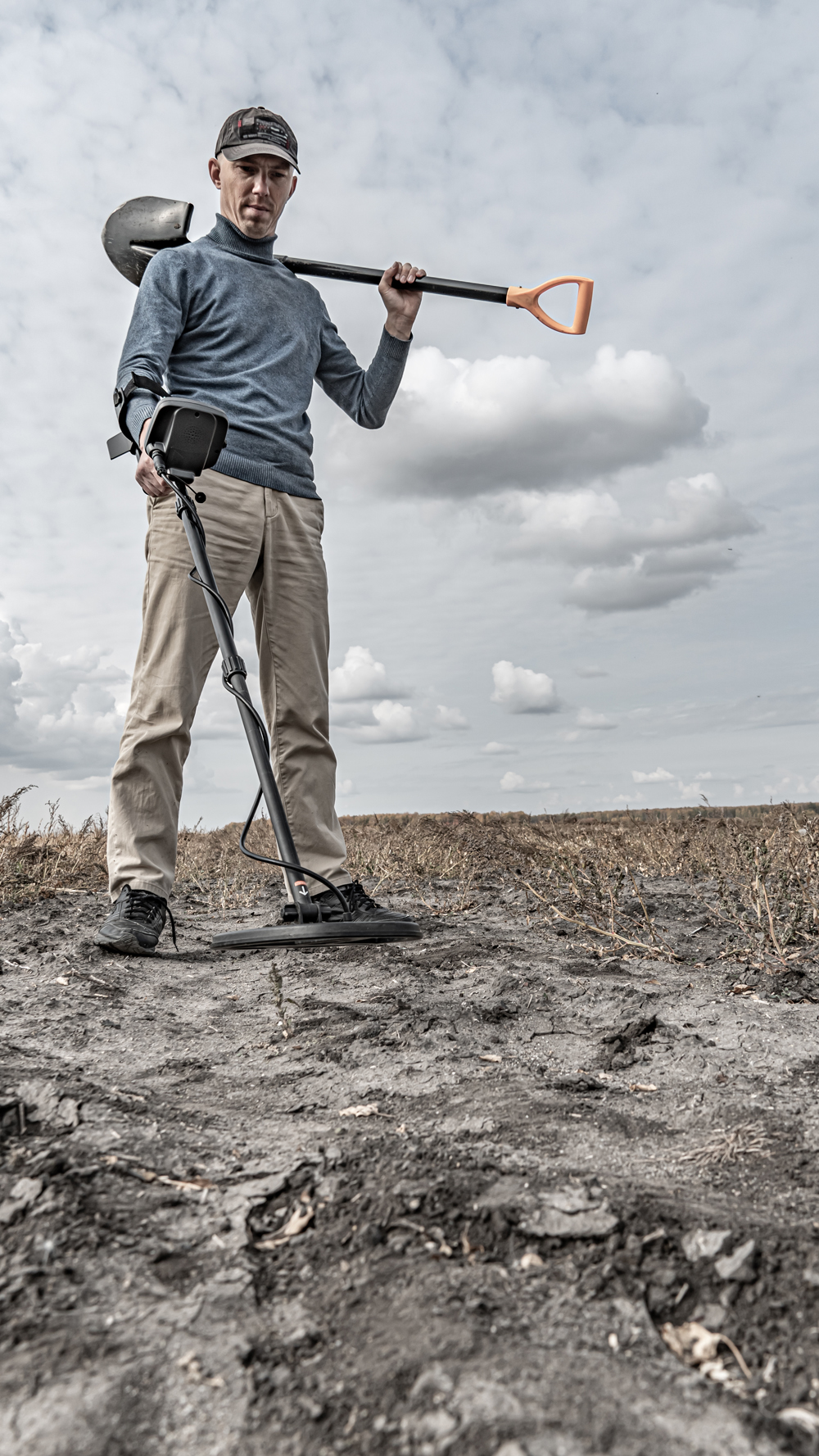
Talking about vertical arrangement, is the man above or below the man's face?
below

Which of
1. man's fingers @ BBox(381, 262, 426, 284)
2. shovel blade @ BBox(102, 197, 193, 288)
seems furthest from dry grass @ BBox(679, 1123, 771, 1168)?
shovel blade @ BBox(102, 197, 193, 288)

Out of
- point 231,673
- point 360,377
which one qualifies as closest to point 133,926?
point 231,673

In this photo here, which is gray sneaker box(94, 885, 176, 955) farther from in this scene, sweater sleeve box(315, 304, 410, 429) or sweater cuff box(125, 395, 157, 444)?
sweater sleeve box(315, 304, 410, 429)

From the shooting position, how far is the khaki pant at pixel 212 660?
350 centimetres

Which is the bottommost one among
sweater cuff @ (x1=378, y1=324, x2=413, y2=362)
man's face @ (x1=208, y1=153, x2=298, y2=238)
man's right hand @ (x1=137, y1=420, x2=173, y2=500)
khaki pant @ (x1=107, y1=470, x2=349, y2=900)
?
khaki pant @ (x1=107, y1=470, x2=349, y2=900)

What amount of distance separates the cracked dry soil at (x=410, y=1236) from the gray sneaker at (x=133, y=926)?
939 millimetres

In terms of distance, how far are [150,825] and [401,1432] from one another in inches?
111

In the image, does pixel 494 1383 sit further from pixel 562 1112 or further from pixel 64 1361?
pixel 562 1112

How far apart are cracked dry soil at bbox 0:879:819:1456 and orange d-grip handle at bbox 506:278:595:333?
9.93ft

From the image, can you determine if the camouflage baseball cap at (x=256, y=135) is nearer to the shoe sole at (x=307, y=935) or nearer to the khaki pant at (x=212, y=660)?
the khaki pant at (x=212, y=660)

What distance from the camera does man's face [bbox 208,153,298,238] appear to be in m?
3.71

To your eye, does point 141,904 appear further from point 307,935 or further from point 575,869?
point 575,869

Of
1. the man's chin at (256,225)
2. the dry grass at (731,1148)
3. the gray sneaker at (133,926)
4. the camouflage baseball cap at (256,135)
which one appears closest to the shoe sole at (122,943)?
the gray sneaker at (133,926)

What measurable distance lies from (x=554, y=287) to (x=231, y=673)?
2378 millimetres
